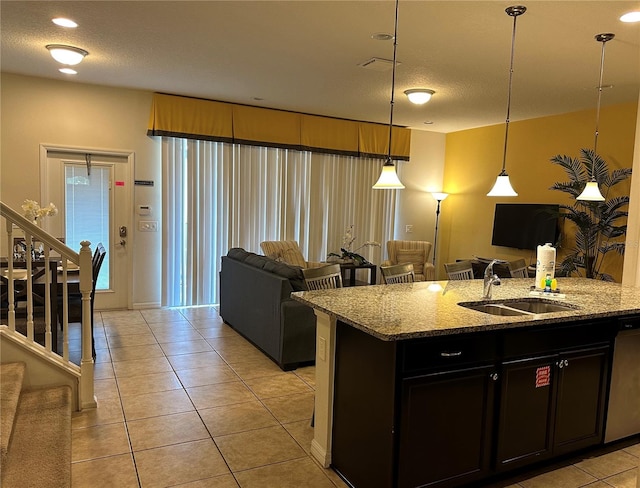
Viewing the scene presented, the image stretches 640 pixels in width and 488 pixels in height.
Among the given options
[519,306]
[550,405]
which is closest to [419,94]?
[519,306]

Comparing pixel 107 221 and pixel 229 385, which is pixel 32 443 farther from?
pixel 107 221

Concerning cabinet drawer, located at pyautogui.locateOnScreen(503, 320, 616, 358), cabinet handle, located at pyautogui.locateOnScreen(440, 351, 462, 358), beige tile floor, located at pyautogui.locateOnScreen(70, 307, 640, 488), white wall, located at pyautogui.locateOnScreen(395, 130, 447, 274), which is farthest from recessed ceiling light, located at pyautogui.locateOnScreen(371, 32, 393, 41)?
white wall, located at pyautogui.locateOnScreen(395, 130, 447, 274)

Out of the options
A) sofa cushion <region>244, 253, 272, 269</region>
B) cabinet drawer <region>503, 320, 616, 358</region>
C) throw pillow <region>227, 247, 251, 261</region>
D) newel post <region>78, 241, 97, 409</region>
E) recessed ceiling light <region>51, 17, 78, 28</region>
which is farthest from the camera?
throw pillow <region>227, 247, 251, 261</region>

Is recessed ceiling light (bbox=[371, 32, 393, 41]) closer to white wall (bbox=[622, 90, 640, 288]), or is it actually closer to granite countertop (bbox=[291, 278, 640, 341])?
granite countertop (bbox=[291, 278, 640, 341])

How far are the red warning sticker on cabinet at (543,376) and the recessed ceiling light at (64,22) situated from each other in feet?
13.6

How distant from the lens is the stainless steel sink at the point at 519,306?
2.89 m

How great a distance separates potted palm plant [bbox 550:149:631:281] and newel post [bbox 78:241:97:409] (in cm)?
510

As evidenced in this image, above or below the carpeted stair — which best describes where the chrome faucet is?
above

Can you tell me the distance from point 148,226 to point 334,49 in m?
3.53

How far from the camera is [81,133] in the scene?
5.80 meters

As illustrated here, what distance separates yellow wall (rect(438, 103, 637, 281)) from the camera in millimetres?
5723

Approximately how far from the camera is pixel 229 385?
3.84 m

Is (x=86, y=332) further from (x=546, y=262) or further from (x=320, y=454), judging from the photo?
(x=546, y=262)

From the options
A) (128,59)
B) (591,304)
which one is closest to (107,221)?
(128,59)
